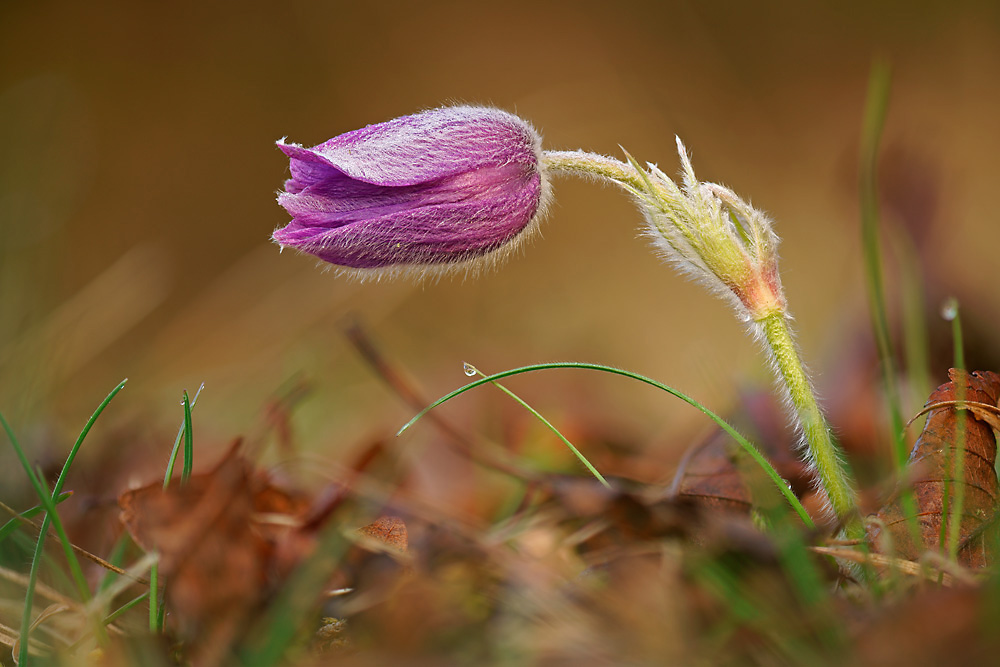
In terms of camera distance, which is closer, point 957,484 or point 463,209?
point 957,484

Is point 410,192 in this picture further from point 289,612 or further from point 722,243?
point 289,612

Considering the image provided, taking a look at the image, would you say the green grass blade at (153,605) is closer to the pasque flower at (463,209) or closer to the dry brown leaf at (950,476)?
the pasque flower at (463,209)

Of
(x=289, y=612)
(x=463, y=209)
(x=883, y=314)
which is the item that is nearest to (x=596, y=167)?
(x=463, y=209)

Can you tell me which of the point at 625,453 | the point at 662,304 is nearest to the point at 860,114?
the point at 662,304

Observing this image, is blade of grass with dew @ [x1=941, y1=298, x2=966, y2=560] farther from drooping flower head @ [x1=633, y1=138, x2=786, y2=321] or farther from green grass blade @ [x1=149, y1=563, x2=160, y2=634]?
green grass blade @ [x1=149, y1=563, x2=160, y2=634]

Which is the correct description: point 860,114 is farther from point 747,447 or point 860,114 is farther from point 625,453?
point 747,447

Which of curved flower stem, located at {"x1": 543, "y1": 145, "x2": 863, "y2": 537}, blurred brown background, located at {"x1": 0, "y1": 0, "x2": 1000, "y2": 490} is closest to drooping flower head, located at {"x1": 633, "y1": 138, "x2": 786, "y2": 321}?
curved flower stem, located at {"x1": 543, "y1": 145, "x2": 863, "y2": 537}

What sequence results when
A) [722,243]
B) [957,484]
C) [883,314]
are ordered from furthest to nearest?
[722,243], [883,314], [957,484]

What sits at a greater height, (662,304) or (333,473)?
(333,473)
